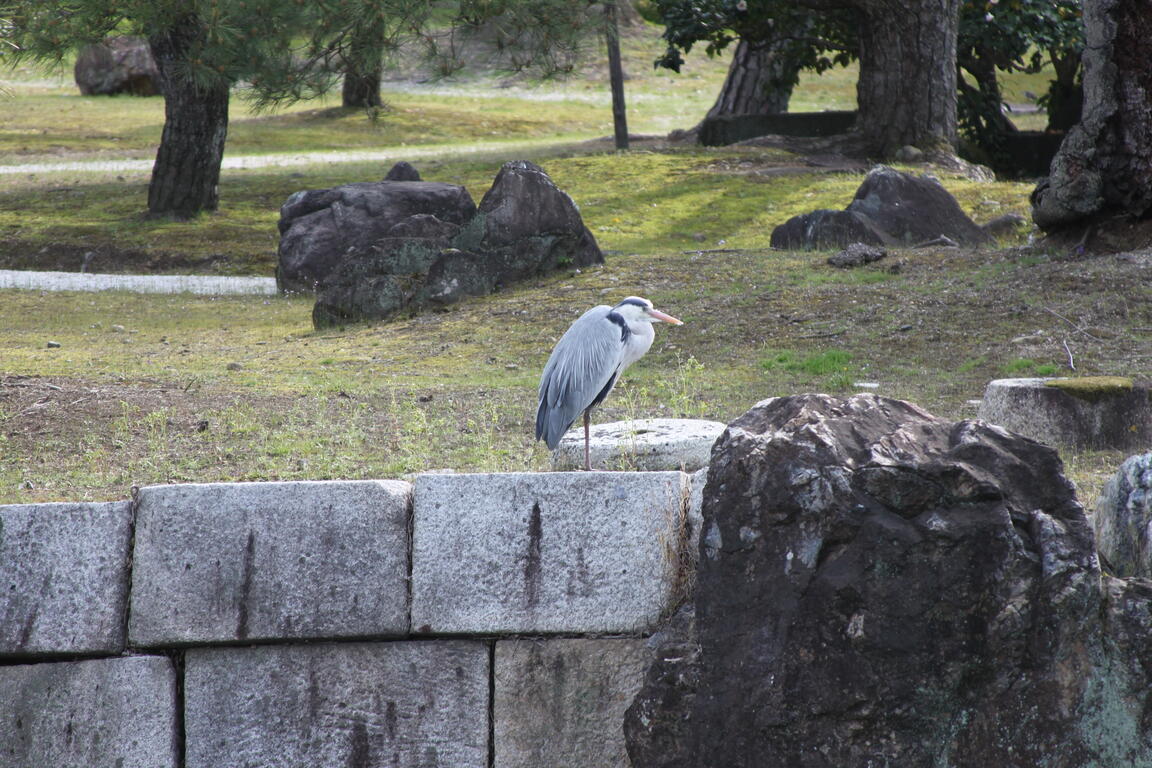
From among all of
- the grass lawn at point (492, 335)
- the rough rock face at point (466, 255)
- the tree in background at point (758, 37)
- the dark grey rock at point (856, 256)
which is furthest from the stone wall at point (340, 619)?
the tree in background at point (758, 37)

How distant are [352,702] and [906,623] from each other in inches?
78.6

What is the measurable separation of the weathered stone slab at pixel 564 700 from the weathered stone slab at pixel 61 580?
1.42 m

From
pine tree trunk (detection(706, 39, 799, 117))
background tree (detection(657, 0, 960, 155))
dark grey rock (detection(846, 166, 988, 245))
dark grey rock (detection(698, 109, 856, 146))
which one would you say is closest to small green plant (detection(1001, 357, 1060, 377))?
dark grey rock (detection(846, 166, 988, 245))

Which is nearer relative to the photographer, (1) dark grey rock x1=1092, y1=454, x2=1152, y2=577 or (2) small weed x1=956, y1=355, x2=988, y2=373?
(1) dark grey rock x1=1092, y1=454, x2=1152, y2=577

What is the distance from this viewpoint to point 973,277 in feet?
30.9

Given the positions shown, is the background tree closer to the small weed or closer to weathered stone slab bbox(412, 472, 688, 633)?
the small weed

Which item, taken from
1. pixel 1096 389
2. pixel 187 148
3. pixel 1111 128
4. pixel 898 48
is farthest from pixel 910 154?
pixel 1096 389

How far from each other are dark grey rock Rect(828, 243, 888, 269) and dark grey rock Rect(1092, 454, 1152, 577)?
6.45 m

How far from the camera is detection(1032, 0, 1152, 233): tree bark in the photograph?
29.5 ft

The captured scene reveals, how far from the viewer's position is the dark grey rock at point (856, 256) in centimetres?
1035

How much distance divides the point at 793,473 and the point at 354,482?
160 cm

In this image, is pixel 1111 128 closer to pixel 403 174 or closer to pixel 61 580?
pixel 403 174

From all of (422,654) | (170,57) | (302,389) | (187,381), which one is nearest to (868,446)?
(422,654)

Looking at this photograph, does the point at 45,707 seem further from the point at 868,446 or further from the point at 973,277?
the point at 973,277
